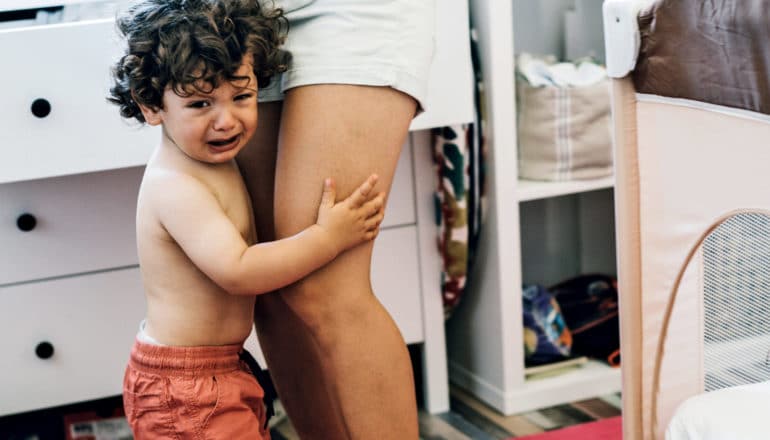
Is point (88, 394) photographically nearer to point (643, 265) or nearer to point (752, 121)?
point (643, 265)

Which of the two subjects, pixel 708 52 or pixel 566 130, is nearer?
pixel 708 52

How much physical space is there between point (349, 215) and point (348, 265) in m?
0.06

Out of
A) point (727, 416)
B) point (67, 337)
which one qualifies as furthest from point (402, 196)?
point (727, 416)

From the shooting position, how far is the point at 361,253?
3.51 feet

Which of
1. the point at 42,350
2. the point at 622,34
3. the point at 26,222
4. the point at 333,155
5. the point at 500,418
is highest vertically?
the point at 622,34

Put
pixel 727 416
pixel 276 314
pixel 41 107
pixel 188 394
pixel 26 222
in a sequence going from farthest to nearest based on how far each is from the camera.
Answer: pixel 26 222 → pixel 41 107 → pixel 276 314 → pixel 188 394 → pixel 727 416

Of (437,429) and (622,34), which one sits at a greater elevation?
(622,34)

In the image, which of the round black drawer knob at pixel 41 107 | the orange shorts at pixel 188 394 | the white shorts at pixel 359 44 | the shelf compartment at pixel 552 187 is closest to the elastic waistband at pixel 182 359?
the orange shorts at pixel 188 394

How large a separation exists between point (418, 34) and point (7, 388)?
1.01 meters

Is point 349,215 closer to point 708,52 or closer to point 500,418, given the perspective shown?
point 708,52

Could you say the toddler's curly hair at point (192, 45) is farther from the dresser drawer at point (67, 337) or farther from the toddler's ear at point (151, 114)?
the dresser drawer at point (67, 337)

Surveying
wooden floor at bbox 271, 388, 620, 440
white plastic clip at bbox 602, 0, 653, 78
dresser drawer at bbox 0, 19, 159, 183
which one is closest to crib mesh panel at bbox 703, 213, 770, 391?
white plastic clip at bbox 602, 0, 653, 78

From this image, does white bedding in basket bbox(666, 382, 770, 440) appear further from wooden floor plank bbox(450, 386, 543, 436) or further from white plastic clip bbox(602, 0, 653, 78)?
wooden floor plank bbox(450, 386, 543, 436)

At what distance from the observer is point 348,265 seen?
1.06 metres
